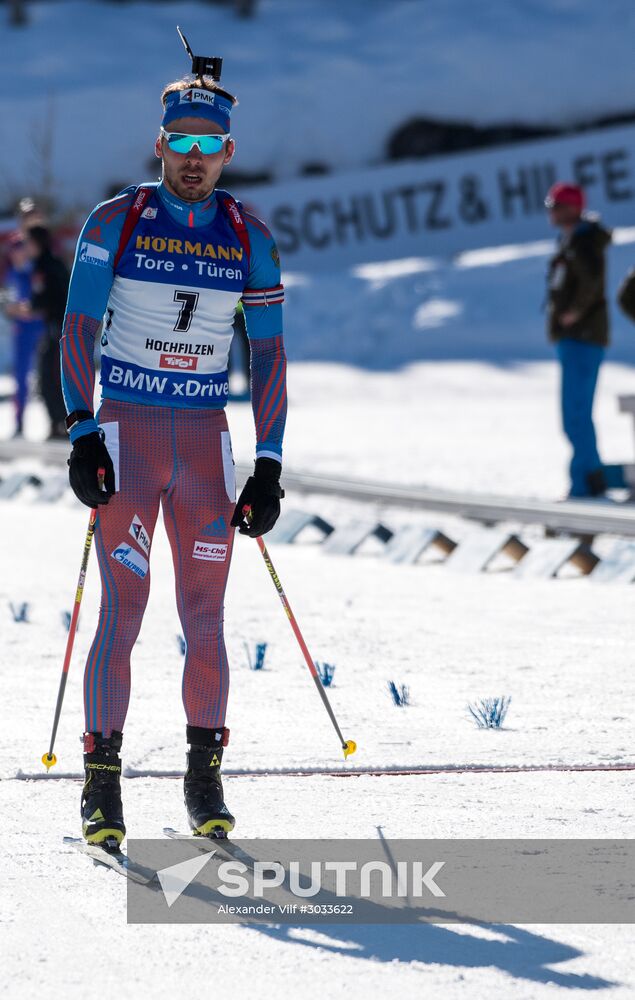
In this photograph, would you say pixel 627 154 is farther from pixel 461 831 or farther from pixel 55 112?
pixel 461 831

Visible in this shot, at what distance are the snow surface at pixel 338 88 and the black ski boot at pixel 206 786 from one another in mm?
27781

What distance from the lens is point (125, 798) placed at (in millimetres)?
5000

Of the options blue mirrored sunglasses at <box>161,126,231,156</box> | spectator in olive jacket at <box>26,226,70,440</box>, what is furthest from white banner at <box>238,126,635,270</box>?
blue mirrored sunglasses at <box>161,126,231,156</box>

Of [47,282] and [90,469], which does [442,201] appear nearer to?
[47,282]

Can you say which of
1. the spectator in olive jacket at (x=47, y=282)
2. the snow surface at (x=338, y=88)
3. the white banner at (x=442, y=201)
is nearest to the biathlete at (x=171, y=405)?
the spectator in olive jacket at (x=47, y=282)

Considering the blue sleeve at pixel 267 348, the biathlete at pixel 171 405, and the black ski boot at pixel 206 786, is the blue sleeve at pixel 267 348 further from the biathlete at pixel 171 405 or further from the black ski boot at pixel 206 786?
the black ski boot at pixel 206 786

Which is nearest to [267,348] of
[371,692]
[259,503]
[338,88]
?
[259,503]

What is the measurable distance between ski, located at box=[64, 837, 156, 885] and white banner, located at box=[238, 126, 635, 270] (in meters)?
21.5

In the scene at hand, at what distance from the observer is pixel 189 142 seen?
4.75m

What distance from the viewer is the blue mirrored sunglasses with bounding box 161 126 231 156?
15.6 feet

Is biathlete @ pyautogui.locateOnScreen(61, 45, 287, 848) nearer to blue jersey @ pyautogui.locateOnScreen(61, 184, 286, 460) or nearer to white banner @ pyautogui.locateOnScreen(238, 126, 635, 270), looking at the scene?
blue jersey @ pyautogui.locateOnScreen(61, 184, 286, 460)

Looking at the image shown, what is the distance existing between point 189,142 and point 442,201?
71.0 feet

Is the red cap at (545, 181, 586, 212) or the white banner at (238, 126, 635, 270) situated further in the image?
the white banner at (238, 126, 635, 270)

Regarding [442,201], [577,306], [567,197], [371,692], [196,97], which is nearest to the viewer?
[196,97]
